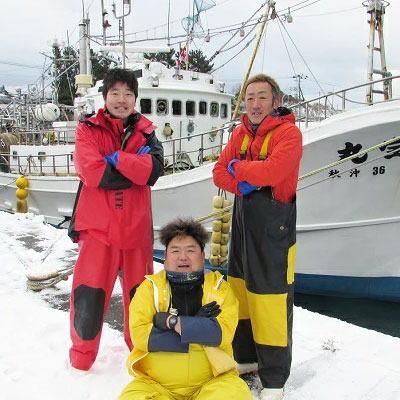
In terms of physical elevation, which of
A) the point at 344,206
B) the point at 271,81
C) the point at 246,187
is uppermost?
the point at 271,81

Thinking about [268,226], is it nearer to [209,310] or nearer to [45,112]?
[209,310]

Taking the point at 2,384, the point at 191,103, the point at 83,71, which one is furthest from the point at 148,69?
the point at 2,384

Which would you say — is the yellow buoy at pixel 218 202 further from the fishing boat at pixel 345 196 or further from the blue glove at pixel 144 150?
the blue glove at pixel 144 150

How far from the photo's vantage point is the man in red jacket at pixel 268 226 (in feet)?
7.05

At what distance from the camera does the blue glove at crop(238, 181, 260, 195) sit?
217 cm

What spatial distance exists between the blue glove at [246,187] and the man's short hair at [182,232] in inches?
11.6

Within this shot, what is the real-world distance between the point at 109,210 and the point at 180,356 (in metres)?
0.87

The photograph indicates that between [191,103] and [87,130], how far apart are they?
7071 mm

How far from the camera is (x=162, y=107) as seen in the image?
8891mm

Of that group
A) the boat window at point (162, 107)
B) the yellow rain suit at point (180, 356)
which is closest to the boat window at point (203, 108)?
the boat window at point (162, 107)

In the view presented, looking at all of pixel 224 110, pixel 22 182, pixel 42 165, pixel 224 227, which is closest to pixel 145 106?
pixel 224 110

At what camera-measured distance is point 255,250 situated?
220 cm

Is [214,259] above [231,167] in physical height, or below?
below

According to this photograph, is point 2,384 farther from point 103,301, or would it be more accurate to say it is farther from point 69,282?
point 69,282
